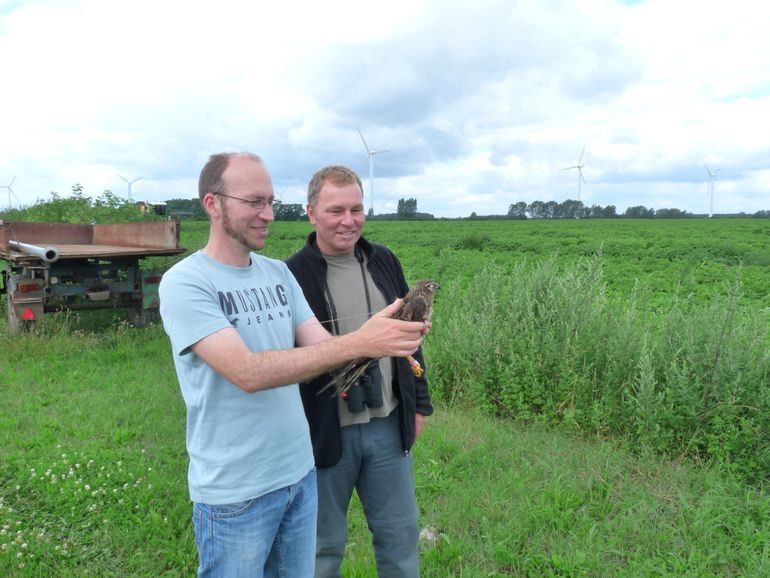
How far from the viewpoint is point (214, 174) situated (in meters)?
1.95

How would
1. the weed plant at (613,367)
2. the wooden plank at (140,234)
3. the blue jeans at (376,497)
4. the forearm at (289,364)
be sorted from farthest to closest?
1. the wooden plank at (140,234)
2. the weed plant at (613,367)
3. the blue jeans at (376,497)
4. the forearm at (289,364)

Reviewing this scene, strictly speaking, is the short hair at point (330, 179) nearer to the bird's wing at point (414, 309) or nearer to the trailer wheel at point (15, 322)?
the bird's wing at point (414, 309)

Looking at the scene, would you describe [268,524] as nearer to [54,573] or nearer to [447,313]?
[54,573]

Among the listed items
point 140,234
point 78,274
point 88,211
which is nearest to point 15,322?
point 78,274

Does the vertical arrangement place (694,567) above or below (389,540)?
below

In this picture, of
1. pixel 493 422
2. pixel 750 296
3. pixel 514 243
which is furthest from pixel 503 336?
pixel 514 243

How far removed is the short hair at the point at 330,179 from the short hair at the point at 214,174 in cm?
62

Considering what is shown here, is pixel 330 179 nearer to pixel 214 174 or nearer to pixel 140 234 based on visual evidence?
pixel 214 174

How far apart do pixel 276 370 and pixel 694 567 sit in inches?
118

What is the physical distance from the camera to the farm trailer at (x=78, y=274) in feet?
25.2

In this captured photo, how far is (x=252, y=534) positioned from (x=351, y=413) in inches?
30.1

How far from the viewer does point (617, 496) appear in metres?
3.92

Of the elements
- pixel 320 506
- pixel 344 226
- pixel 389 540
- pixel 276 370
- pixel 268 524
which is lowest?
pixel 389 540

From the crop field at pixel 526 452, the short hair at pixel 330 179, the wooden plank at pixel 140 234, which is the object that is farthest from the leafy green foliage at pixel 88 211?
the short hair at pixel 330 179
